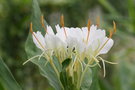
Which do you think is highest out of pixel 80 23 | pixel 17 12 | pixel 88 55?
pixel 88 55

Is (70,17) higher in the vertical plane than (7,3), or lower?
lower

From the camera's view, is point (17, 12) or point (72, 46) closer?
point (72, 46)

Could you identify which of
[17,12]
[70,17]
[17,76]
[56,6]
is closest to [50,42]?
[17,76]

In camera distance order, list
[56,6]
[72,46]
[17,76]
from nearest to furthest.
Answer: [72,46] < [17,76] < [56,6]

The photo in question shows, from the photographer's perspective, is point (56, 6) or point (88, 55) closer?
point (88, 55)

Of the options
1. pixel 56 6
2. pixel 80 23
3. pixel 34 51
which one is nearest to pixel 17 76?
pixel 56 6

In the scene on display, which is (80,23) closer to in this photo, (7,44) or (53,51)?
(7,44)

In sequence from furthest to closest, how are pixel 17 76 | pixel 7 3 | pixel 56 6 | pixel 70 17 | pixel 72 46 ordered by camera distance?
pixel 70 17 → pixel 56 6 → pixel 7 3 → pixel 17 76 → pixel 72 46

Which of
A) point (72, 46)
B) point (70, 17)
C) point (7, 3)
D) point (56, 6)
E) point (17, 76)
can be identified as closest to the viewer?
point (72, 46)

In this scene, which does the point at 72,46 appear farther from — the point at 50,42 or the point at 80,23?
the point at 80,23
